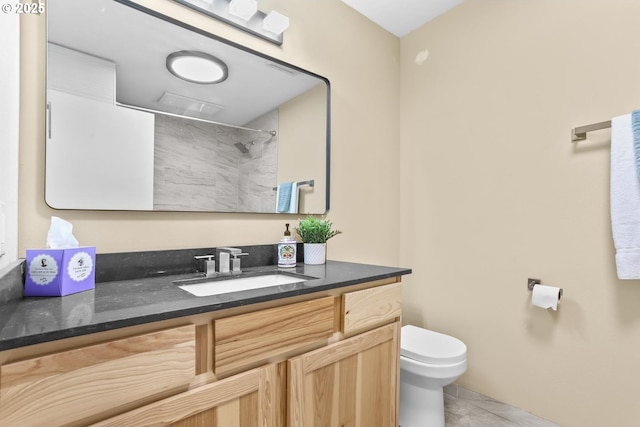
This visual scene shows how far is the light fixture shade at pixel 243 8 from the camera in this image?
4.99 ft

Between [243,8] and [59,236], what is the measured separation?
1.25 meters

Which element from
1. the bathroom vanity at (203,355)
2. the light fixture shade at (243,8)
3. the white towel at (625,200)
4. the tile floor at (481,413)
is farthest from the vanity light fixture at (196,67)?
the tile floor at (481,413)

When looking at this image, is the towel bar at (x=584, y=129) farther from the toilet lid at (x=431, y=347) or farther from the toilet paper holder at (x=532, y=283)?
the toilet lid at (x=431, y=347)

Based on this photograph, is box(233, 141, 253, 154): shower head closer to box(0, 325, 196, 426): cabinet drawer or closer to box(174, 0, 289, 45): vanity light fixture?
box(174, 0, 289, 45): vanity light fixture

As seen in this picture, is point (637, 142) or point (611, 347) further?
point (611, 347)

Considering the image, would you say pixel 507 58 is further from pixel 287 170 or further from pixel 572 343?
pixel 572 343

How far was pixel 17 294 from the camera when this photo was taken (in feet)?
2.91

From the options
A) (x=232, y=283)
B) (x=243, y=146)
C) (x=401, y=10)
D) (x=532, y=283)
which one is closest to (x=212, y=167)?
(x=243, y=146)

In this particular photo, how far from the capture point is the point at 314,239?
172 centimetres

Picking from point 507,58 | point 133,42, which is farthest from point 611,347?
point 133,42

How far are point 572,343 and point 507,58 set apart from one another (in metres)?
1.56

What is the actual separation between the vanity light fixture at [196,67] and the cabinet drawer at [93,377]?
1.12 meters

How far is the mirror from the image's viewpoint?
1167mm

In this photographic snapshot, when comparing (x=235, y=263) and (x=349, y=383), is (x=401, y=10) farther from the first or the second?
(x=349, y=383)
